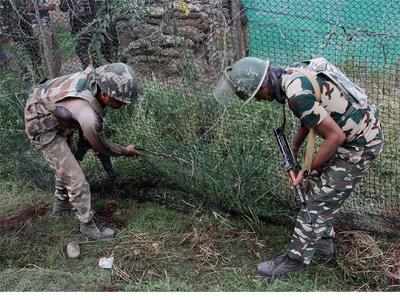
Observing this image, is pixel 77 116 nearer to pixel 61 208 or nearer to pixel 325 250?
pixel 61 208

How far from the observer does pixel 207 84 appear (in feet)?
12.9

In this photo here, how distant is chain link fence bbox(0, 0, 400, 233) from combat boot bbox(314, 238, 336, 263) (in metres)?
0.27

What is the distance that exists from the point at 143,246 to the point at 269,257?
0.87m

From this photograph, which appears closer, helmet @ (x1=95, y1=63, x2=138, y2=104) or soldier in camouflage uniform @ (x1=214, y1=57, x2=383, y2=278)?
soldier in camouflage uniform @ (x1=214, y1=57, x2=383, y2=278)

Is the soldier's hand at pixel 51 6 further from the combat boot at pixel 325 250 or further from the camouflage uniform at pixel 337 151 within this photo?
the combat boot at pixel 325 250

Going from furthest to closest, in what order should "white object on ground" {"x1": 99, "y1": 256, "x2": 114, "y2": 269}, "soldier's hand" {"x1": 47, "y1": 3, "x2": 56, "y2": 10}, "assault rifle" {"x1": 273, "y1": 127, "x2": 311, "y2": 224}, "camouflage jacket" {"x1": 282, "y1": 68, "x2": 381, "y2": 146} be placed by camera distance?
"soldier's hand" {"x1": 47, "y1": 3, "x2": 56, "y2": 10}, "white object on ground" {"x1": 99, "y1": 256, "x2": 114, "y2": 269}, "assault rifle" {"x1": 273, "y1": 127, "x2": 311, "y2": 224}, "camouflage jacket" {"x1": 282, "y1": 68, "x2": 381, "y2": 146}

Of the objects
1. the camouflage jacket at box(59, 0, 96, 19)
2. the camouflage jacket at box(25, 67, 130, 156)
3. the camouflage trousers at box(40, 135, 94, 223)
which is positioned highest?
the camouflage jacket at box(59, 0, 96, 19)

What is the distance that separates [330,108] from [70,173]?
5.96 feet

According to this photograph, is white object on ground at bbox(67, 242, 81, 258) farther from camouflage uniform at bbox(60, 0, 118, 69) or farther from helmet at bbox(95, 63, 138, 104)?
camouflage uniform at bbox(60, 0, 118, 69)

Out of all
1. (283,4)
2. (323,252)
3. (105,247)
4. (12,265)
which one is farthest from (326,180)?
(283,4)

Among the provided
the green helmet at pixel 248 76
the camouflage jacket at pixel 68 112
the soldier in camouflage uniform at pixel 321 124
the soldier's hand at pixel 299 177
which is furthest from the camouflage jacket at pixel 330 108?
the camouflage jacket at pixel 68 112

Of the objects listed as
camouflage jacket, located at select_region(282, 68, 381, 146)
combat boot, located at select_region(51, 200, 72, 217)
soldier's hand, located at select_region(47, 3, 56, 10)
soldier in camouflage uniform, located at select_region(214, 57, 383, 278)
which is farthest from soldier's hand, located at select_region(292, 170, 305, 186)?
soldier's hand, located at select_region(47, 3, 56, 10)

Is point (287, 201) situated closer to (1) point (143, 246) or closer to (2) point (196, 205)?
(2) point (196, 205)

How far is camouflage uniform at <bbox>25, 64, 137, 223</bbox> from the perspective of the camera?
3228 mm
